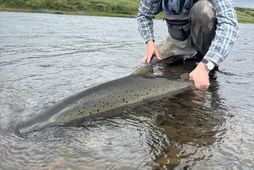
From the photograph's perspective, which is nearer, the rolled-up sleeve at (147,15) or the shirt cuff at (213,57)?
the shirt cuff at (213,57)

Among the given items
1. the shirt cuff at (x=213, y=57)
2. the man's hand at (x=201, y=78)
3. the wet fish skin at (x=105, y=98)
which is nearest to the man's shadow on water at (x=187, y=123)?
the wet fish skin at (x=105, y=98)

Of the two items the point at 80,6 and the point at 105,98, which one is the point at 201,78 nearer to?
the point at 105,98

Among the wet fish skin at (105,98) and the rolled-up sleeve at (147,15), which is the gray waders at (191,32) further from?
the wet fish skin at (105,98)

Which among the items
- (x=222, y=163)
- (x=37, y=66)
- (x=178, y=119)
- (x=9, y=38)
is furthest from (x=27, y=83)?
(x=9, y=38)

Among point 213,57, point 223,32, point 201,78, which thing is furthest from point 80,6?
point 201,78

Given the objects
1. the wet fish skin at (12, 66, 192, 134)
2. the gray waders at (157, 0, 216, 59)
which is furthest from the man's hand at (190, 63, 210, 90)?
the gray waders at (157, 0, 216, 59)

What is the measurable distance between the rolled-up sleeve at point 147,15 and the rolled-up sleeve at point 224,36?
179cm

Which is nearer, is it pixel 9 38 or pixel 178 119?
pixel 178 119

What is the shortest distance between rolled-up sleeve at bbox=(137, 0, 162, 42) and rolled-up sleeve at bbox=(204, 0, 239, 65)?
5.87 ft

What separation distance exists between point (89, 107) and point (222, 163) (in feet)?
5.67

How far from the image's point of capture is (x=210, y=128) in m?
4.19

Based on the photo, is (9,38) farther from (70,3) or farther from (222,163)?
(70,3)

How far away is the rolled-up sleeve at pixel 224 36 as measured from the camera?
5.00m

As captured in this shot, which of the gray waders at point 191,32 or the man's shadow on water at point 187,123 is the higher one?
the gray waders at point 191,32
